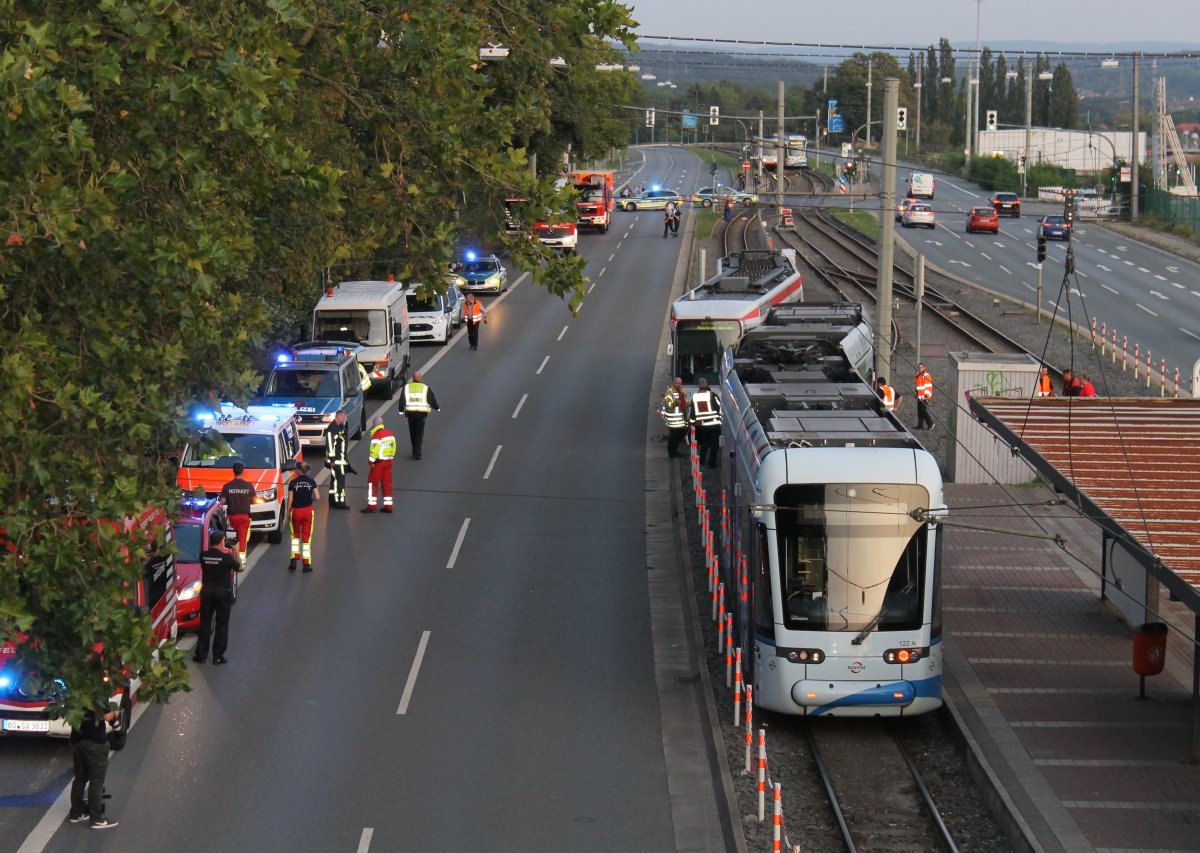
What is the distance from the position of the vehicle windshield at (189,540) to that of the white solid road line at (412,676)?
115 inches

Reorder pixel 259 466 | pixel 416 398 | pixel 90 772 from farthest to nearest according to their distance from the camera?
pixel 416 398
pixel 259 466
pixel 90 772

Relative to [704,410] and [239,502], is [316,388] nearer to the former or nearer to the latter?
[704,410]

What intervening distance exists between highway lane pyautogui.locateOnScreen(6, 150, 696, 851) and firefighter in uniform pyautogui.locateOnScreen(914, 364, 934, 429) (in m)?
5.84

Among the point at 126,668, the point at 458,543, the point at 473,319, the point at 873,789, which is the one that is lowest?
the point at 873,789

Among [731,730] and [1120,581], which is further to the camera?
[1120,581]

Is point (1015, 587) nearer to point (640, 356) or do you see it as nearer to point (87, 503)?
point (87, 503)

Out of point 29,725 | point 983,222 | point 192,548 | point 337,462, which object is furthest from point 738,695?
point 983,222

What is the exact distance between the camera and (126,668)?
10.8m

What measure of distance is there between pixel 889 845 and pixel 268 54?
8247 millimetres

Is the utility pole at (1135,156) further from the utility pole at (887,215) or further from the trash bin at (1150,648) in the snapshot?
the trash bin at (1150,648)

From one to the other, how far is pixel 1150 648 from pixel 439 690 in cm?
742

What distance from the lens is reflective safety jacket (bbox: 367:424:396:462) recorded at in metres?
25.0

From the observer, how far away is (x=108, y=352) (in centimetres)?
1034

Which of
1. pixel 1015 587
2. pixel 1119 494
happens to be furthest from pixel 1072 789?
pixel 1015 587
